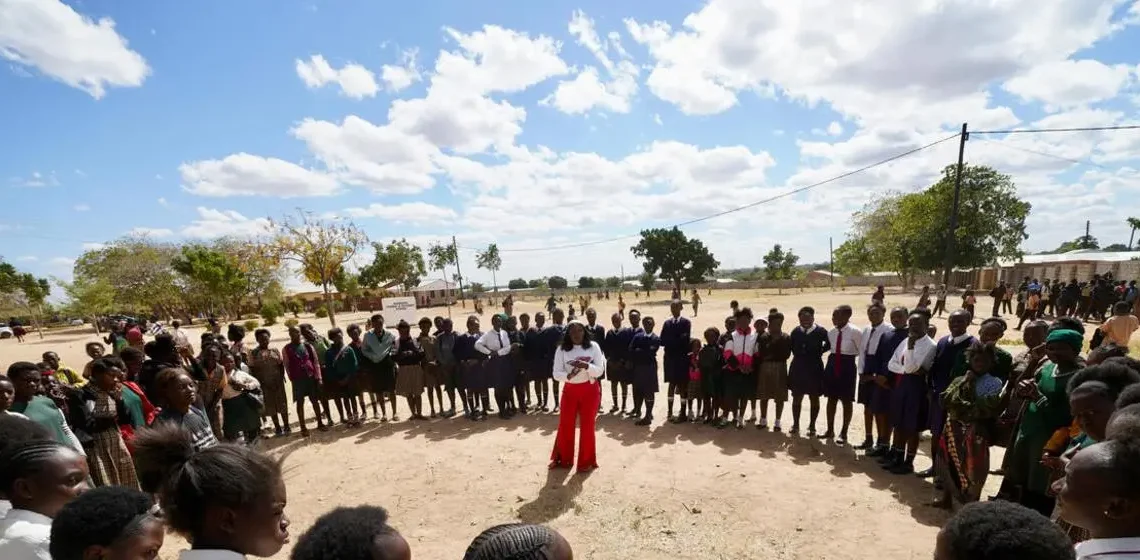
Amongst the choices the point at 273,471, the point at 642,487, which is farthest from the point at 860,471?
the point at 273,471

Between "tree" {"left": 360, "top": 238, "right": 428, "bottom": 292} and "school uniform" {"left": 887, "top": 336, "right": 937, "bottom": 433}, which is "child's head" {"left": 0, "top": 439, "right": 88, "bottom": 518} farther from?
"tree" {"left": 360, "top": 238, "right": 428, "bottom": 292}

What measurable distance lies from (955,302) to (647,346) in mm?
28777

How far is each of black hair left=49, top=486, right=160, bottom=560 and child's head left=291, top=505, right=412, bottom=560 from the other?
0.80 metres

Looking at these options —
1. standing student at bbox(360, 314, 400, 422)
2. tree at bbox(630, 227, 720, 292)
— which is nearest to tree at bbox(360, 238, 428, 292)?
tree at bbox(630, 227, 720, 292)

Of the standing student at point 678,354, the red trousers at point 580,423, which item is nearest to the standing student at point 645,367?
the standing student at point 678,354

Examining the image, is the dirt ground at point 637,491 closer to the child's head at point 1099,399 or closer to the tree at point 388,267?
the child's head at point 1099,399

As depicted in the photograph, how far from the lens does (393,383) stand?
313 inches

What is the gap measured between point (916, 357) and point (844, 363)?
3.35ft

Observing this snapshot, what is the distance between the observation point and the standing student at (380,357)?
767 cm

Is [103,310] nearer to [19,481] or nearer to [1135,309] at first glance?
[19,481]

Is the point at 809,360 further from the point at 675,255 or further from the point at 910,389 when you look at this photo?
the point at 675,255

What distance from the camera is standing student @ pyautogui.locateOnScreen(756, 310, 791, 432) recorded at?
6539mm

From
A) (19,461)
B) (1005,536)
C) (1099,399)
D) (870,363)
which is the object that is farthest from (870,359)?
(19,461)

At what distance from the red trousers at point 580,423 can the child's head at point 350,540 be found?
4242 millimetres
